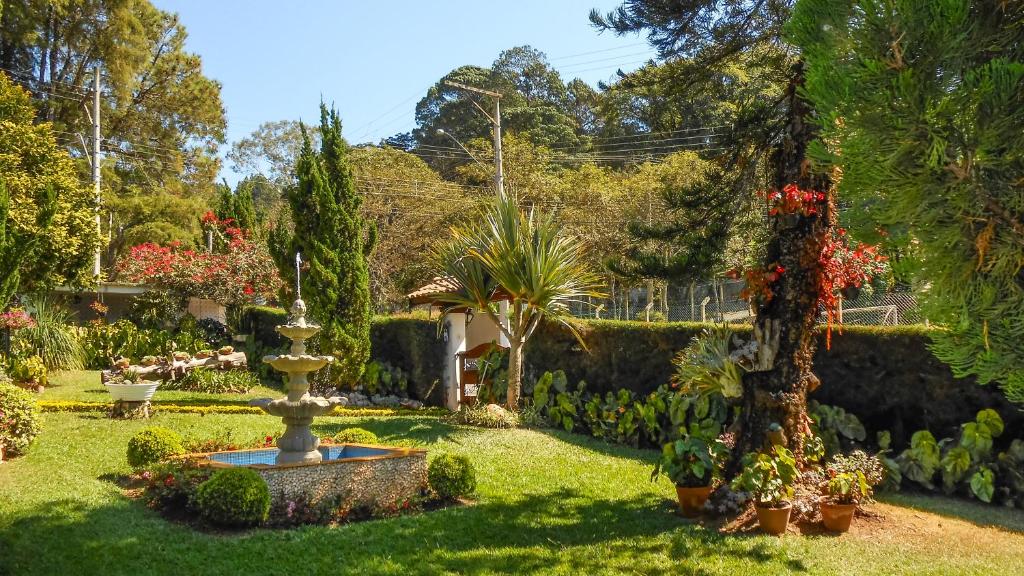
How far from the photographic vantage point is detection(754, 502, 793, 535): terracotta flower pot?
259 inches

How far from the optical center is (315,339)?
16312mm

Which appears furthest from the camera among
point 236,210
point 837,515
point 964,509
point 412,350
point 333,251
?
point 236,210

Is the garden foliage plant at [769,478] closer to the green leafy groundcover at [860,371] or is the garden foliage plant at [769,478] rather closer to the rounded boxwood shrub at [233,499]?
the green leafy groundcover at [860,371]

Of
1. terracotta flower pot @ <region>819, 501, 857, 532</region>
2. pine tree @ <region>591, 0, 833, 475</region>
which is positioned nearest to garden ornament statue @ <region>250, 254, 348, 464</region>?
pine tree @ <region>591, 0, 833, 475</region>

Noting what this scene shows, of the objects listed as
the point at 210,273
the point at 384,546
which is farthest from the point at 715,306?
the point at 384,546

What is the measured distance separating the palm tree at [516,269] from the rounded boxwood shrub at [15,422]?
6.03 m

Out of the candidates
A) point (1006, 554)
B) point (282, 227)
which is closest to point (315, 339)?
point (282, 227)

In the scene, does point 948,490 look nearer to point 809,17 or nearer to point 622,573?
point 622,573

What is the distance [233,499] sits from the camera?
655 centimetres

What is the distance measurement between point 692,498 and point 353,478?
11.2 ft

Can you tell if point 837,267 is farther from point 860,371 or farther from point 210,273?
point 210,273

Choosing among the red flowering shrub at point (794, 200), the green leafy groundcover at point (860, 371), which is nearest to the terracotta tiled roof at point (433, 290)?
the green leafy groundcover at point (860, 371)

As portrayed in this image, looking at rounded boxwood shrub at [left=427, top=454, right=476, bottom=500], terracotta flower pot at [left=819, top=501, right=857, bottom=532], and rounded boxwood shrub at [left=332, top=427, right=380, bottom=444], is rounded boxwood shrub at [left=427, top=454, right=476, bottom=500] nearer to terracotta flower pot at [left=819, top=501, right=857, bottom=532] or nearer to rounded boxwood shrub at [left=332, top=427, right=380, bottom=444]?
rounded boxwood shrub at [left=332, top=427, right=380, bottom=444]

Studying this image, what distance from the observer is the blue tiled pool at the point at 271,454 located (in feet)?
28.0
